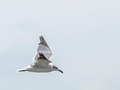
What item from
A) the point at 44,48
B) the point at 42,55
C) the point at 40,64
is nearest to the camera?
the point at 42,55

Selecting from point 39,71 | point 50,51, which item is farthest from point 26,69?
point 50,51

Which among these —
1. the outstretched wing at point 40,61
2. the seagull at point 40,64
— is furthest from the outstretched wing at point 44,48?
the outstretched wing at point 40,61

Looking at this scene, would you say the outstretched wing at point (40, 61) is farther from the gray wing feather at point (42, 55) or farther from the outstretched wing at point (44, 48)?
the outstretched wing at point (44, 48)

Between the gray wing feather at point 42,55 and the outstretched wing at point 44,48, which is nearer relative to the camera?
the gray wing feather at point 42,55

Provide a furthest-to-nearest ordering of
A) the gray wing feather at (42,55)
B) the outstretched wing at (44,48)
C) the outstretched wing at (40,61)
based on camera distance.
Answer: the outstretched wing at (44,48)
the gray wing feather at (42,55)
the outstretched wing at (40,61)

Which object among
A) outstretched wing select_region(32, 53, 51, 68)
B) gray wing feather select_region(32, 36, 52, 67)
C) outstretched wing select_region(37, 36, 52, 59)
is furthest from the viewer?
outstretched wing select_region(37, 36, 52, 59)

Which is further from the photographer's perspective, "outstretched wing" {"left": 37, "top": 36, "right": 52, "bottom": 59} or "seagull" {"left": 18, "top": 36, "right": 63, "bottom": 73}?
"outstretched wing" {"left": 37, "top": 36, "right": 52, "bottom": 59}

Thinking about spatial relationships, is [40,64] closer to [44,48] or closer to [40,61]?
[40,61]

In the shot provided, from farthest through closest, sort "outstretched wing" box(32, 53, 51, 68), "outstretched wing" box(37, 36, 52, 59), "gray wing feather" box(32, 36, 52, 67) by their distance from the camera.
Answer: "outstretched wing" box(37, 36, 52, 59) < "gray wing feather" box(32, 36, 52, 67) < "outstretched wing" box(32, 53, 51, 68)

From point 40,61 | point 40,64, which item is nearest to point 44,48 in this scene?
point 40,64

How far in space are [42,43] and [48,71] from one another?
4.71m

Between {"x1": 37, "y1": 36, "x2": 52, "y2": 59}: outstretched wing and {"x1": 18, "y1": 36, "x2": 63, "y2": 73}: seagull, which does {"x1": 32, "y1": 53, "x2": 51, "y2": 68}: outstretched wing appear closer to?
{"x1": 18, "y1": 36, "x2": 63, "y2": 73}: seagull

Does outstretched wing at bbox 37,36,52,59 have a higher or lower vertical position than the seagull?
higher

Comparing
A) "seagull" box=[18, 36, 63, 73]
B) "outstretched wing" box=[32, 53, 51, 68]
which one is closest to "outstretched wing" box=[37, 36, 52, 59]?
"seagull" box=[18, 36, 63, 73]
